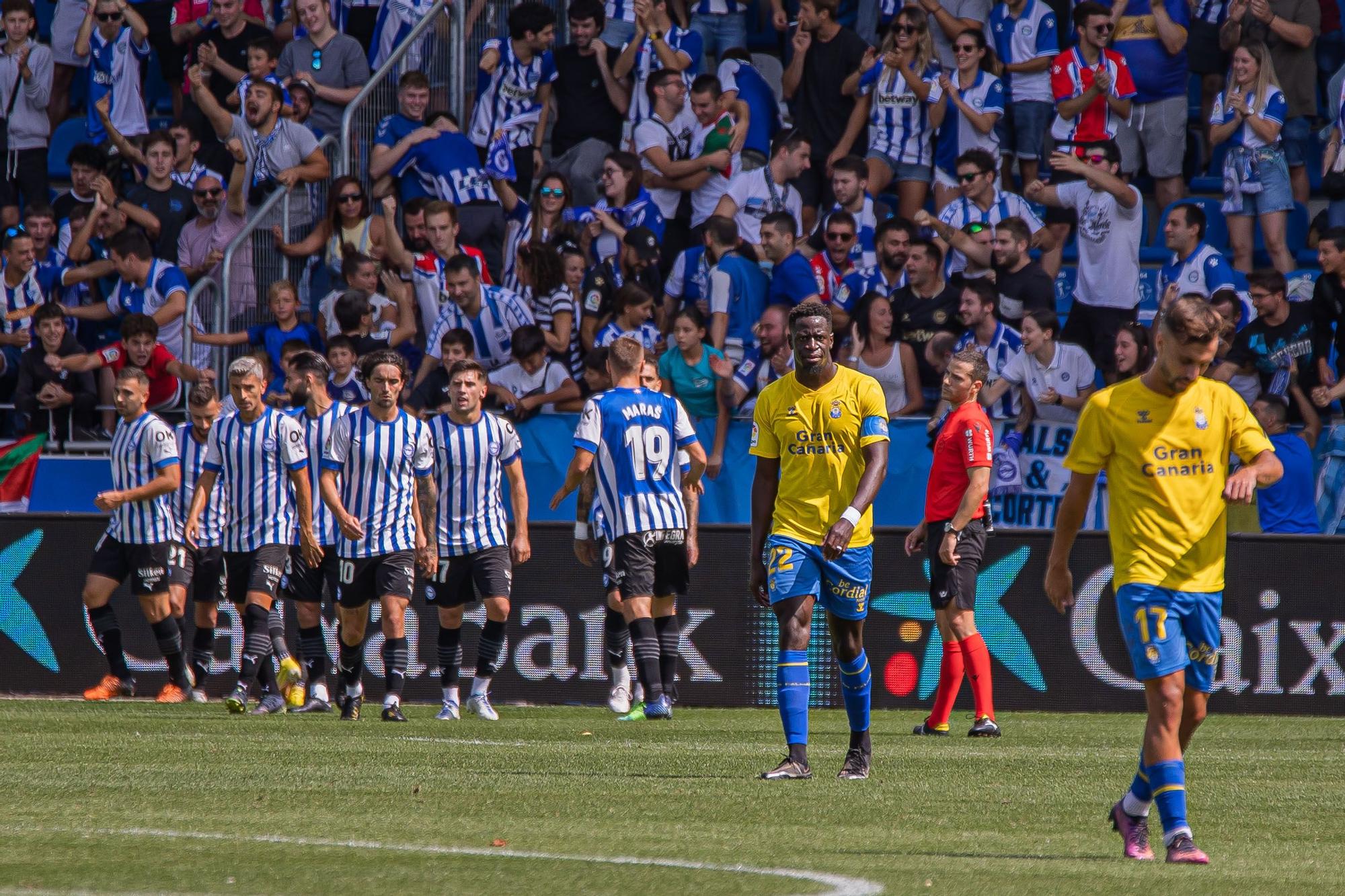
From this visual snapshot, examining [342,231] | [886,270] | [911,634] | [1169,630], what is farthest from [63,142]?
[1169,630]

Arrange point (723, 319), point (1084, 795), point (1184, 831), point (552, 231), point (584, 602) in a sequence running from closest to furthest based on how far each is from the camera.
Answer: point (1184, 831) < point (1084, 795) < point (584, 602) < point (723, 319) < point (552, 231)

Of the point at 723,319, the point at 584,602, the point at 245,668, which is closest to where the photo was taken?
the point at 245,668

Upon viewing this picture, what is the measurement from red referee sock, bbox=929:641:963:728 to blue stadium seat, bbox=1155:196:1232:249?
678cm

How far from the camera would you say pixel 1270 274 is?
1521cm

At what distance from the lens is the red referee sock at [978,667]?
1171 centimetres

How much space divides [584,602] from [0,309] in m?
7.51

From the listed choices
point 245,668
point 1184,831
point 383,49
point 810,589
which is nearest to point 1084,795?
point 810,589

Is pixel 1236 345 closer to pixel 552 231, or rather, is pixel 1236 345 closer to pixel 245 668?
pixel 552 231

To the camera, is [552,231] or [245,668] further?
[552,231]

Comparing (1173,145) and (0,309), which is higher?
(1173,145)

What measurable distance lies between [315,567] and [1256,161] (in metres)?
9.25

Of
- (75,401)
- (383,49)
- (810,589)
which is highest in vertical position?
(383,49)

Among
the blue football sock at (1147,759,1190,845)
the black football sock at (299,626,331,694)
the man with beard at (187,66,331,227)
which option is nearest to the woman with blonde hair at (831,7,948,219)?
the man with beard at (187,66,331,227)

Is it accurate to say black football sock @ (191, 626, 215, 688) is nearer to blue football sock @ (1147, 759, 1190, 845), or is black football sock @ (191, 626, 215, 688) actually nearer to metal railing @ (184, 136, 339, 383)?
metal railing @ (184, 136, 339, 383)
